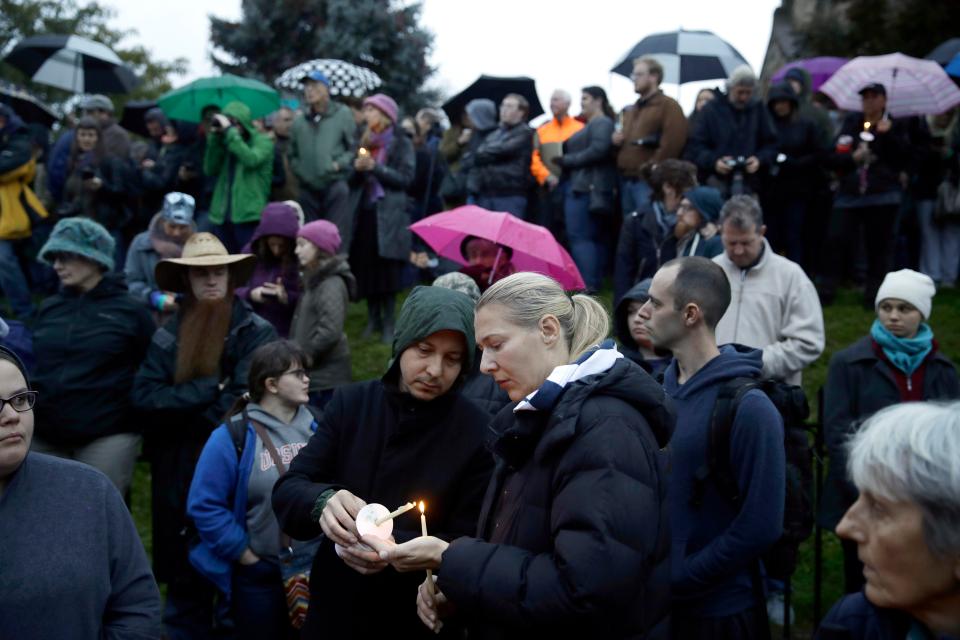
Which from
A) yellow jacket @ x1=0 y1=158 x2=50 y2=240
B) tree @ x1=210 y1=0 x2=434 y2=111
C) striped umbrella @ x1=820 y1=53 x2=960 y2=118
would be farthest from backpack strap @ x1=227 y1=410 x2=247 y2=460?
tree @ x1=210 y1=0 x2=434 y2=111

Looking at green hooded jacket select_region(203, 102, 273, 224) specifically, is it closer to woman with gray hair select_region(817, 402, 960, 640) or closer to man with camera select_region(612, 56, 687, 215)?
man with camera select_region(612, 56, 687, 215)

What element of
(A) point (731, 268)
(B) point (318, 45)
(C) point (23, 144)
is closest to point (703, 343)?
(A) point (731, 268)

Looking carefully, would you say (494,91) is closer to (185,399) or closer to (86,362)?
(86,362)

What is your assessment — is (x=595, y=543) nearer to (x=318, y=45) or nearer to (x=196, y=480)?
(x=196, y=480)

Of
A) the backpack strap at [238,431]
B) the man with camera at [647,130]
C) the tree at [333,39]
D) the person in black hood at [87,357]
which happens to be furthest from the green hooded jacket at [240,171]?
the tree at [333,39]

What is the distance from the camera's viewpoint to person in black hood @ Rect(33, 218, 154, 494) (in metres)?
6.26

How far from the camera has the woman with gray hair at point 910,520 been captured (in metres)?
2.17

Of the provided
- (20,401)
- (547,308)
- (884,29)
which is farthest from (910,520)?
(884,29)

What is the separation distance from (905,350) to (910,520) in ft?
12.7

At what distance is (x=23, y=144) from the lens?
11.3 meters

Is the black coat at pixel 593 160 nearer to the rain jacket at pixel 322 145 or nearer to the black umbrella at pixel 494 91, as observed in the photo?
the black umbrella at pixel 494 91

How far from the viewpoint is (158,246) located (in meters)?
8.16

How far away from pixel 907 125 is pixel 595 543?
30.8 feet

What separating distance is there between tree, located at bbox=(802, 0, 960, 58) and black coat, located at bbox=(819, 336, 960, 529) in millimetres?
11989
